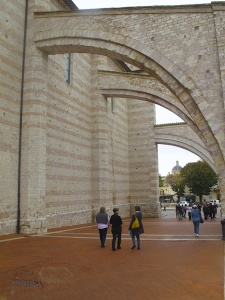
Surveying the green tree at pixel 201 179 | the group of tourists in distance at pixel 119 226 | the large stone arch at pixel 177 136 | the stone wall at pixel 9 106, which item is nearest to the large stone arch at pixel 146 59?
the stone wall at pixel 9 106

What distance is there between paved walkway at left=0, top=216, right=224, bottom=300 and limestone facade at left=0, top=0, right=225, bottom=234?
2.89 metres

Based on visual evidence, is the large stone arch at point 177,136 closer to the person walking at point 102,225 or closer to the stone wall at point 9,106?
the stone wall at point 9,106

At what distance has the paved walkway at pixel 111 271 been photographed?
4.28m

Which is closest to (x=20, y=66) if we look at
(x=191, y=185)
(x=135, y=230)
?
(x=135, y=230)

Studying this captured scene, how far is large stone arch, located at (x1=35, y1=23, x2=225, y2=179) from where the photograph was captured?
9.70 m

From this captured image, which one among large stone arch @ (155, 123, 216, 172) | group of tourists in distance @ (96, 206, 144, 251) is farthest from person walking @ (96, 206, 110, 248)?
large stone arch @ (155, 123, 216, 172)

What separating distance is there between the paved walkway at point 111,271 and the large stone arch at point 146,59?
140 inches

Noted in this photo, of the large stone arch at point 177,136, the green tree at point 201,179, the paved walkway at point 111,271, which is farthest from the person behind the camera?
the green tree at point 201,179

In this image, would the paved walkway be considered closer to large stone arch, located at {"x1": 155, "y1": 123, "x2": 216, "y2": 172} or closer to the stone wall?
the stone wall

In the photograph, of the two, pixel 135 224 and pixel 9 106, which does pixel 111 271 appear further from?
pixel 9 106

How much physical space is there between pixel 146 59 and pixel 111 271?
762cm

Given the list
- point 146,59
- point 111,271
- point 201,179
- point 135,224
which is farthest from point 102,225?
point 201,179

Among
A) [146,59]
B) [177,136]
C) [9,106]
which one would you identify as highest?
[146,59]

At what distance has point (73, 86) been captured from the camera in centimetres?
1567
